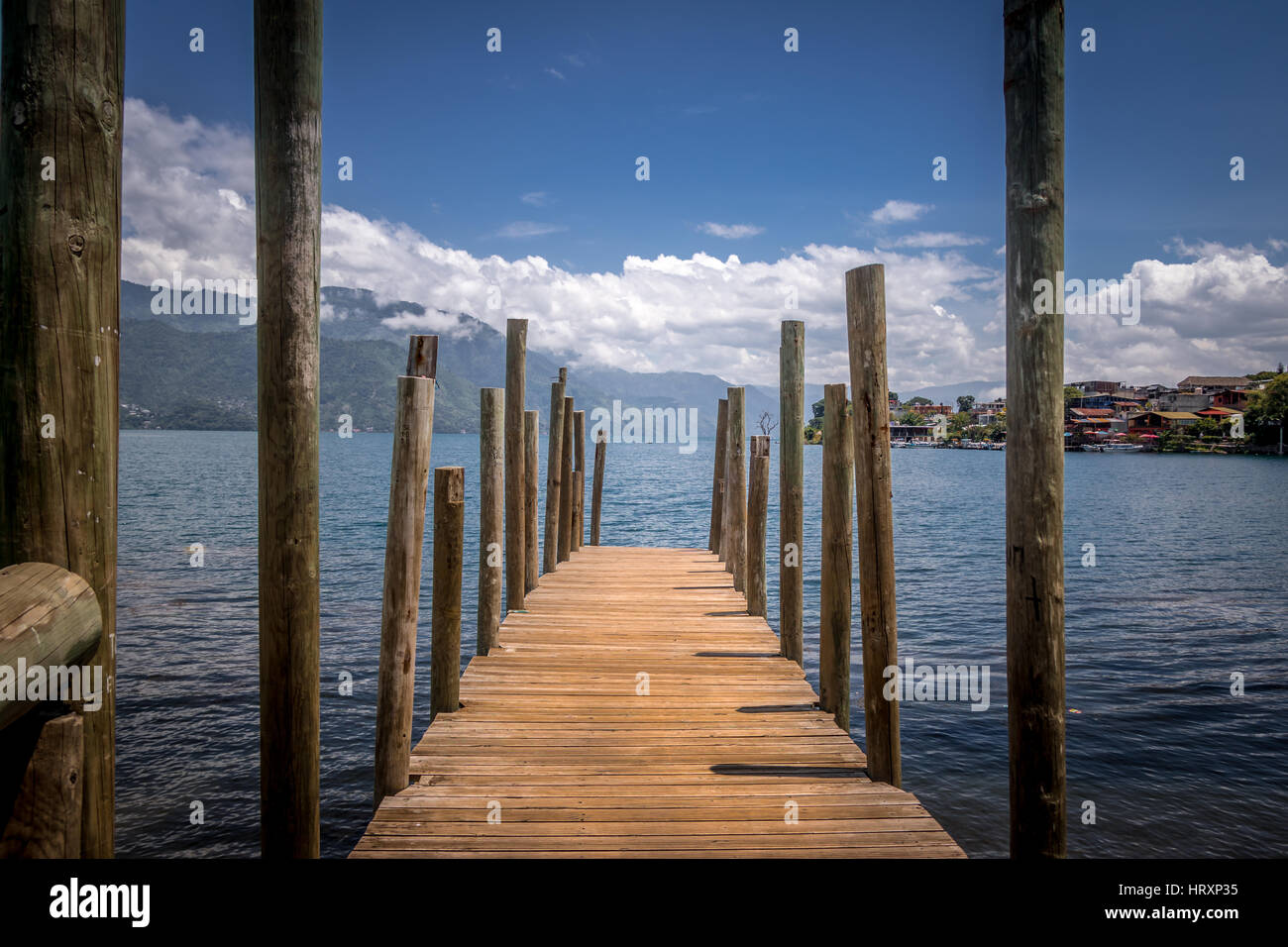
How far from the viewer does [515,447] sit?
9.26m

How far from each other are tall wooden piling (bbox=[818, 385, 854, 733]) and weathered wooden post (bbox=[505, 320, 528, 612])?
4105 mm

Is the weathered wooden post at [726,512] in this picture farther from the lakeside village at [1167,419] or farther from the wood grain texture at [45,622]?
the lakeside village at [1167,419]

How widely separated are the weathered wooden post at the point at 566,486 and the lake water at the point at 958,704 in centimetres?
371

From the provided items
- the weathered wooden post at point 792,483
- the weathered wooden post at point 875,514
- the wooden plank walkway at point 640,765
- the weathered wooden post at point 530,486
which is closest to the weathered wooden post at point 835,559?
the wooden plank walkway at point 640,765

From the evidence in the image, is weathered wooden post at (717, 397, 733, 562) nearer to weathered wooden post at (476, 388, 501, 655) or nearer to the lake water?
the lake water

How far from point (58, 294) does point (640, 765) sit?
4.44 m

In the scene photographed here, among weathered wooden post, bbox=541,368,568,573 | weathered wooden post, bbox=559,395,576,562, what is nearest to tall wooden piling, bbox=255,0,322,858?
weathered wooden post, bbox=541,368,568,573

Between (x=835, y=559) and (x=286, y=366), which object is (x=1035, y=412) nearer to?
(x=835, y=559)

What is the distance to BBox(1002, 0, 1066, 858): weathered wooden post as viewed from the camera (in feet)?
11.6

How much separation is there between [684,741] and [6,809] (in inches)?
168

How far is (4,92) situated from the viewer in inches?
106
